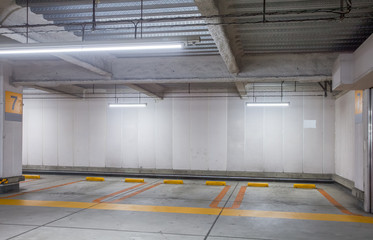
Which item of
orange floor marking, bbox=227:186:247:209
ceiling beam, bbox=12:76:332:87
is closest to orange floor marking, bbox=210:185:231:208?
orange floor marking, bbox=227:186:247:209

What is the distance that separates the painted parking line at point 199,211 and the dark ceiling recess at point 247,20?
13.5 ft

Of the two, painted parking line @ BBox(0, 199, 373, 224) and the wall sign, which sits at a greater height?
the wall sign

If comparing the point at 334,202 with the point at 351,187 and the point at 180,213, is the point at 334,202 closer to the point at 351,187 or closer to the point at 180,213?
the point at 351,187

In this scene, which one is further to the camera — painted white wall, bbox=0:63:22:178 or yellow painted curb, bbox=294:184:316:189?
yellow painted curb, bbox=294:184:316:189

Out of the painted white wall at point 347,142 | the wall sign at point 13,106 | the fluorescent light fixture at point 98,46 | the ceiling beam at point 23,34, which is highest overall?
the ceiling beam at point 23,34

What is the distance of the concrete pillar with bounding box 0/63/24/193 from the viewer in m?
10.6

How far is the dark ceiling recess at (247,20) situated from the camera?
5758 mm

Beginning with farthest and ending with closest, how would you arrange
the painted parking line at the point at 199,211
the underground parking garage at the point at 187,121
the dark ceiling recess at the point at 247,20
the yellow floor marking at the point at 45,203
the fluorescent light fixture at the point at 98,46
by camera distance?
the yellow floor marking at the point at 45,203 → the painted parking line at the point at 199,211 → the underground parking garage at the point at 187,121 → the dark ceiling recess at the point at 247,20 → the fluorescent light fixture at the point at 98,46

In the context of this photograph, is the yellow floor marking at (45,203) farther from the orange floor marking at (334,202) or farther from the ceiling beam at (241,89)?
the orange floor marking at (334,202)

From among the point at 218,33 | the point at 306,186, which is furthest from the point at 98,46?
the point at 306,186

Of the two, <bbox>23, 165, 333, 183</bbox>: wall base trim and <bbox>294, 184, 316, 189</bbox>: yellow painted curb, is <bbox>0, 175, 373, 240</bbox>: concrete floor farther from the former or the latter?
<bbox>23, 165, 333, 183</bbox>: wall base trim

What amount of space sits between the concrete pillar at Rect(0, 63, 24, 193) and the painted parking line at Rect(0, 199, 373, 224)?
1360 mm

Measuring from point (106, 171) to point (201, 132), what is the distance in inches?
191

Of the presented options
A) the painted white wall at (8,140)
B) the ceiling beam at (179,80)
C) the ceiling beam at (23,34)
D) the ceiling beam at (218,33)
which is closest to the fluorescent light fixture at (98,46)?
the ceiling beam at (218,33)
